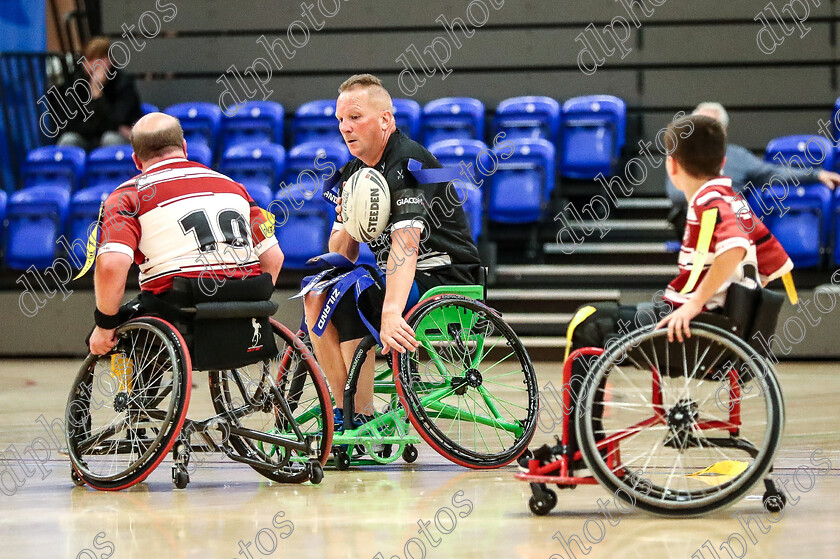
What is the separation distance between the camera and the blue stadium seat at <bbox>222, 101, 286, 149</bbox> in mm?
7504

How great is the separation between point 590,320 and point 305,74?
19.4ft

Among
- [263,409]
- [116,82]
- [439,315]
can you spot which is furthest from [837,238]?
[116,82]

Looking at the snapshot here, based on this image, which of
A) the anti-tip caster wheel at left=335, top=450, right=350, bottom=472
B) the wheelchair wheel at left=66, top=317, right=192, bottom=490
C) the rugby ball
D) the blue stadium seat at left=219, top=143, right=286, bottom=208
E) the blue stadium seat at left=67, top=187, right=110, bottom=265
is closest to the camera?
the wheelchair wheel at left=66, top=317, right=192, bottom=490

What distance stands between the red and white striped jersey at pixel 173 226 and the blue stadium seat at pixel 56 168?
14.9 ft

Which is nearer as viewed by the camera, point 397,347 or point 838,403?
point 397,347

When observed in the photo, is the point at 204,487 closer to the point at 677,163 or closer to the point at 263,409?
the point at 263,409

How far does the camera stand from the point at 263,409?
118 inches

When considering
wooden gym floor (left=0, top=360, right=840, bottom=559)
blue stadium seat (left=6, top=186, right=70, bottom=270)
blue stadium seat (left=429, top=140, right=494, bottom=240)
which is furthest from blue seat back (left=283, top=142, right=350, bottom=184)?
wooden gym floor (left=0, top=360, right=840, bottom=559)

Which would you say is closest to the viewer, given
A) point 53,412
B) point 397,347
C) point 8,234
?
point 397,347

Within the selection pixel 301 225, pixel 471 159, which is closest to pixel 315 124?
pixel 301 225

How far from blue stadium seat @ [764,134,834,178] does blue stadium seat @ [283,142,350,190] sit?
2609 millimetres

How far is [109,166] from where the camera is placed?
7.11 meters

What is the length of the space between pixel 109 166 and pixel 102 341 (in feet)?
15.0

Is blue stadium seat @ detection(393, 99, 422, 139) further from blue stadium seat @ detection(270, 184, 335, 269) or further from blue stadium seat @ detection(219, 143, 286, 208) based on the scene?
blue stadium seat @ detection(270, 184, 335, 269)
